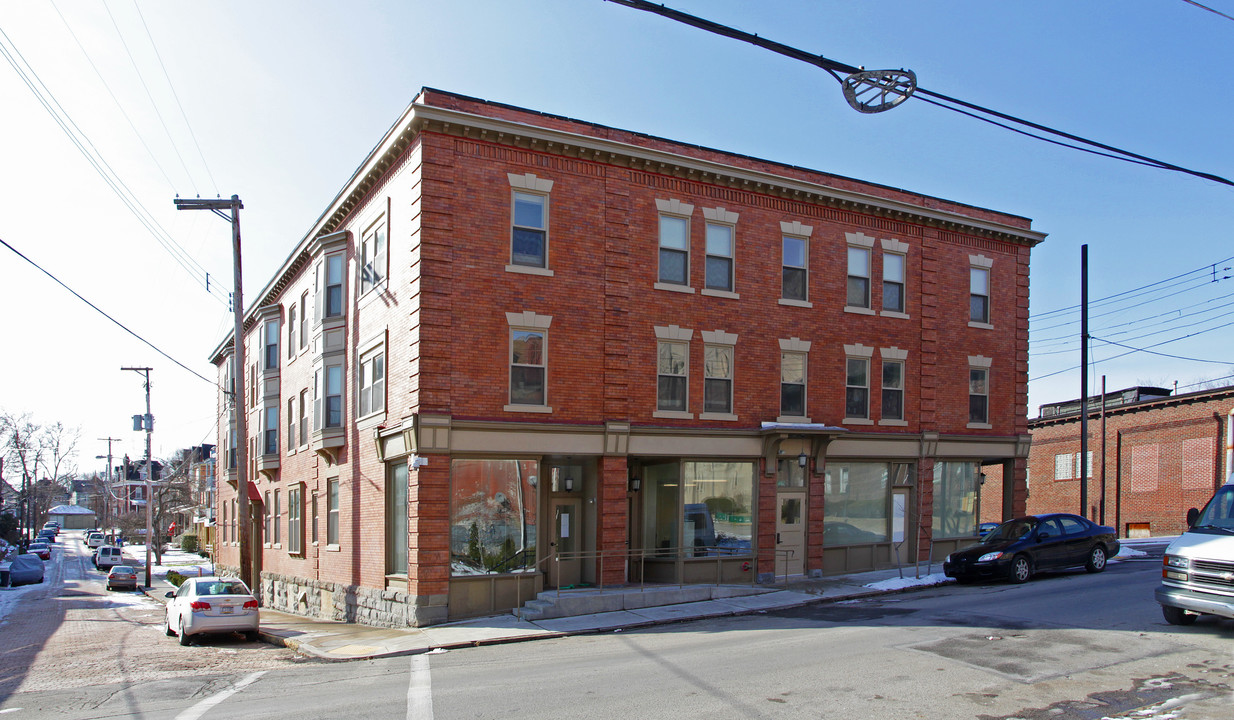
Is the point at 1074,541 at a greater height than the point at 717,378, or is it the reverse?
the point at 717,378

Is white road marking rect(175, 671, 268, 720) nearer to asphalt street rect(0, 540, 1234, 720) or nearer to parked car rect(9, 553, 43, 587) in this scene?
asphalt street rect(0, 540, 1234, 720)

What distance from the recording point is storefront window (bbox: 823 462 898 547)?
939 inches

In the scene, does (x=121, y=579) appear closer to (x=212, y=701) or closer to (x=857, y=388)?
(x=857, y=388)

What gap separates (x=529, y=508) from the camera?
1989 centimetres

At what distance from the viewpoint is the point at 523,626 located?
17.5 metres

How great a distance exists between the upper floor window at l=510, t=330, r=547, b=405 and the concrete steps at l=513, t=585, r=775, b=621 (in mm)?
4165

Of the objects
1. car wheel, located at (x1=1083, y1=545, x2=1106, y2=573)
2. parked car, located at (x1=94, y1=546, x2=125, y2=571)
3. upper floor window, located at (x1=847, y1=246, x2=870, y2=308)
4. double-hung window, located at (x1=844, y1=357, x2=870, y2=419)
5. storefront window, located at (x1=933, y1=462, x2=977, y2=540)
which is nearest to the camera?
car wheel, located at (x1=1083, y1=545, x2=1106, y2=573)

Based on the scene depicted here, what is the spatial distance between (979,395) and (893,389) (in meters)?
3.49

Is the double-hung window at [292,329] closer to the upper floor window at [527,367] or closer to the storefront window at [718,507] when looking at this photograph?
the upper floor window at [527,367]

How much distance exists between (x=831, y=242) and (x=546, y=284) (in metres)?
8.42

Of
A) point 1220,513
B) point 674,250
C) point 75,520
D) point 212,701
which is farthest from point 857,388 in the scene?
point 75,520

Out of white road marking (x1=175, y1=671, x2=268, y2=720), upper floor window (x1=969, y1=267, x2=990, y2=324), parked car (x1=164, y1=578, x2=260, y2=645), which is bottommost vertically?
parked car (x1=164, y1=578, x2=260, y2=645)

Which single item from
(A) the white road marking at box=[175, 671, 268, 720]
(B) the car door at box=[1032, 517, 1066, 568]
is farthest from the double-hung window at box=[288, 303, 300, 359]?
(B) the car door at box=[1032, 517, 1066, 568]

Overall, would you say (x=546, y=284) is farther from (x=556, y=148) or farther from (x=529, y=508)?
(x=529, y=508)
